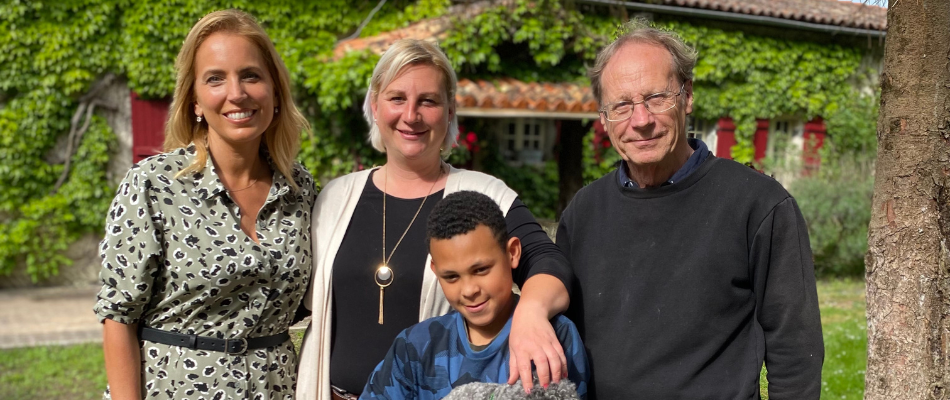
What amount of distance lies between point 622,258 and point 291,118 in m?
1.13

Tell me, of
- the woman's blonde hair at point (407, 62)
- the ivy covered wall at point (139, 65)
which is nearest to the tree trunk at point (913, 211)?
the woman's blonde hair at point (407, 62)

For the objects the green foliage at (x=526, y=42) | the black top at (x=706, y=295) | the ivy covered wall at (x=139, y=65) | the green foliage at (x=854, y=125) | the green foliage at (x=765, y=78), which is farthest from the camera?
the green foliage at (x=854, y=125)

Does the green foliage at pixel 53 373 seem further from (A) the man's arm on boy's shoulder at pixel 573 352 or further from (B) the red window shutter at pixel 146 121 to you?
(A) the man's arm on boy's shoulder at pixel 573 352

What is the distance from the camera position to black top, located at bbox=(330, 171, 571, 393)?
2.03 meters

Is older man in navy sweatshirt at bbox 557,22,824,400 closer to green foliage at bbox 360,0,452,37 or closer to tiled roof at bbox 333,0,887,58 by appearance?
tiled roof at bbox 333,0,887,58

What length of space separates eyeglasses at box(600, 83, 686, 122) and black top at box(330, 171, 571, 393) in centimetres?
42

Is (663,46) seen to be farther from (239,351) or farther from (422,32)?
(422,32)

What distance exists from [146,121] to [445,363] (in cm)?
821

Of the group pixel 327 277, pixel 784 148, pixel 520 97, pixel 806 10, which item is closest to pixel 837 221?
pixel 784 148

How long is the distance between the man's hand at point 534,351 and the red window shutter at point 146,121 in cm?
815

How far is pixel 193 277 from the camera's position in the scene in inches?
74.0

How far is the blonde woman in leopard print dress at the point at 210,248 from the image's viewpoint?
6.17 ft

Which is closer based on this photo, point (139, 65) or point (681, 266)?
point (681, 266)

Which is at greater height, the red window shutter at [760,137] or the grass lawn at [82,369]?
the red window shutter at [760,137]
